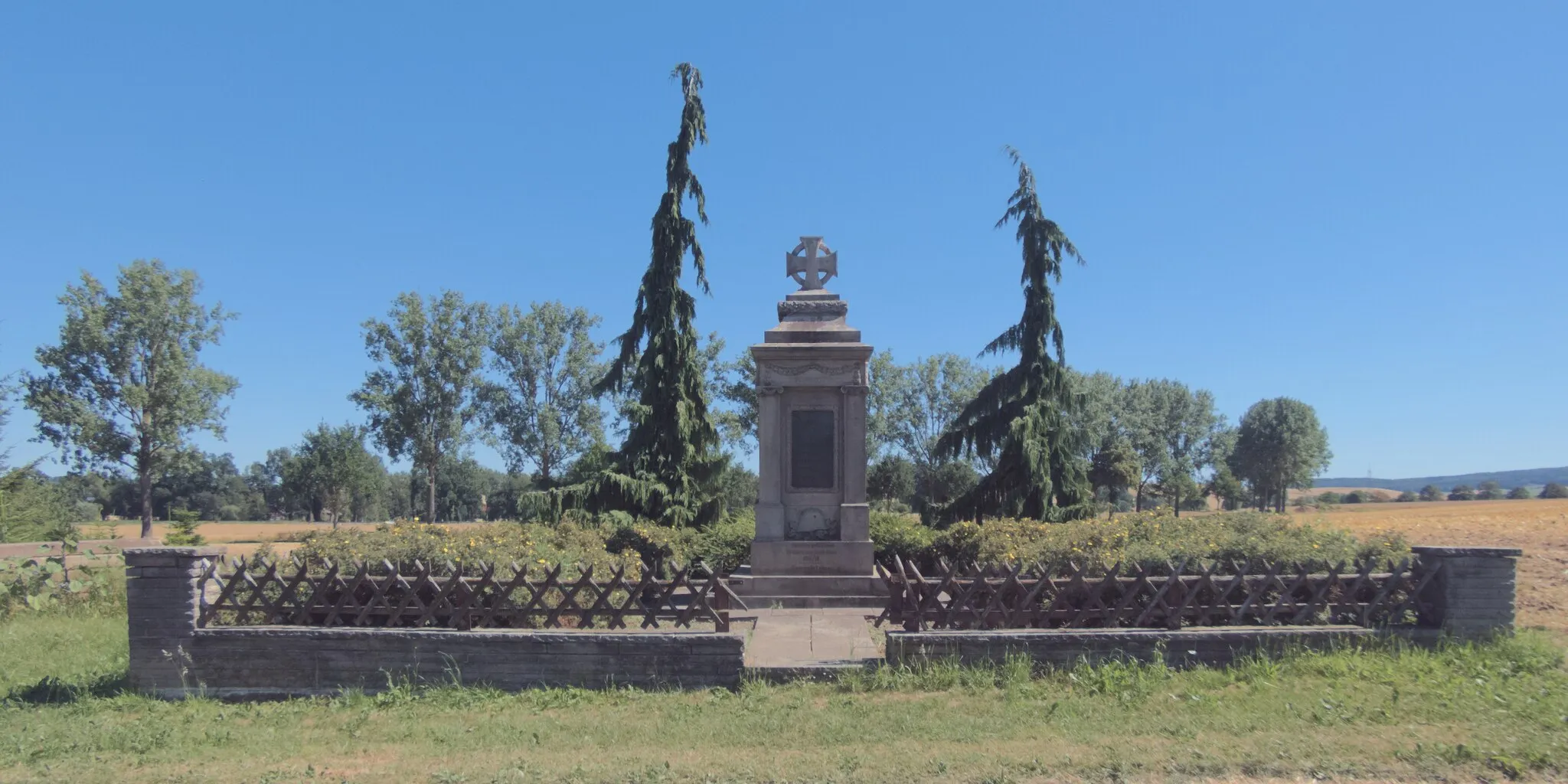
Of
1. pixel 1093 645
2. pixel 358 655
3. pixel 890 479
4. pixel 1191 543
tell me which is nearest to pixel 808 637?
pixel 1093 645

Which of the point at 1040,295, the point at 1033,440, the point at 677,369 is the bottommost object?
the point at 1033,440

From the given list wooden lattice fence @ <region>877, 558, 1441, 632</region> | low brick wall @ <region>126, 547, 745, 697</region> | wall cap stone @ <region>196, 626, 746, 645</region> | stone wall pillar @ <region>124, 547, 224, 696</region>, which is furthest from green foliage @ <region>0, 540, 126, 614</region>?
wooden lattice fence @ <region>877, 558, 1441, 632</region>

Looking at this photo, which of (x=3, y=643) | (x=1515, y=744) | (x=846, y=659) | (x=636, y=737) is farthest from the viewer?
(x=3, y=643)

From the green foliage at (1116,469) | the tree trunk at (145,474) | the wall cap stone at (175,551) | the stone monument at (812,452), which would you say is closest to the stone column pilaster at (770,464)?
the stone monument at (812,452)

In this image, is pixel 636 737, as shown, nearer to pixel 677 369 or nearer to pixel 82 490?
pixel 677 369

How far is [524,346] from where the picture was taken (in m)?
52.7

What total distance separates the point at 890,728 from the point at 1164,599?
3.52 m

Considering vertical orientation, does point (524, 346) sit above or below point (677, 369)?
above

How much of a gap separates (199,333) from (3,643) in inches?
1874

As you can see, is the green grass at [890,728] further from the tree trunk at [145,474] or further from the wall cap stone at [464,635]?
the tree trunk at [145,474]

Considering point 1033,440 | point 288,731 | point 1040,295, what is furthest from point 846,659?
point 1040,295

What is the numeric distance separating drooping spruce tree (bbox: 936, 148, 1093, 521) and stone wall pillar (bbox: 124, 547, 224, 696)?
16392 mm

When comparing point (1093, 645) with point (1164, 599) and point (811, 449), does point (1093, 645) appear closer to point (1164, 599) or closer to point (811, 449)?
point (1164, 599)

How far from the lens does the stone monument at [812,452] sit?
1426 centimetres
